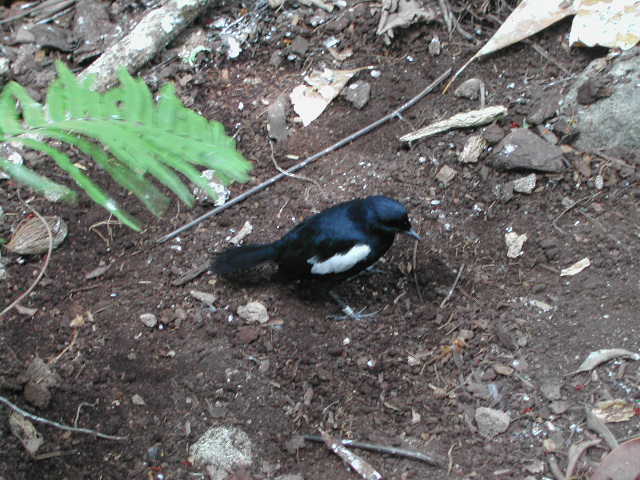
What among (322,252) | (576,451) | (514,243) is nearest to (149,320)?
(322,252)

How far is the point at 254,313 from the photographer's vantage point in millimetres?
3535

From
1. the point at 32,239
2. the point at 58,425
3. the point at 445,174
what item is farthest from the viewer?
the point at 445,174

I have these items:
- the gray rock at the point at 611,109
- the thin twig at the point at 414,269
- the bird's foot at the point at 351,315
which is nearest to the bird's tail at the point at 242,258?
the bird's foot at the point at 351,315

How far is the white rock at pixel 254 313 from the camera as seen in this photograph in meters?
3.52

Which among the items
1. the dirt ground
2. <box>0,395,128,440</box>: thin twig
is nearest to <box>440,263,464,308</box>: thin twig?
the dirt ground

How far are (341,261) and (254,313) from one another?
530 millimetres

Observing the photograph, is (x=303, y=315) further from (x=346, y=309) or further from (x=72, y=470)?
(x=72, y=470)

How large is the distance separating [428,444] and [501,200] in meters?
1.48

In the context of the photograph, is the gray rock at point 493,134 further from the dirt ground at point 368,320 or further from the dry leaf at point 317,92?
the dry leaf at point 317,92

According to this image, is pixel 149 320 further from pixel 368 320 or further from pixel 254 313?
pixel 368 320

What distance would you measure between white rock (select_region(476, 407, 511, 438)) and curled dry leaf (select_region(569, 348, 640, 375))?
1.23ft

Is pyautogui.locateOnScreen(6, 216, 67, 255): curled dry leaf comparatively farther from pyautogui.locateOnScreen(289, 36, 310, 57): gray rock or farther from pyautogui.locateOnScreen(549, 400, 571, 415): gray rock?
pyautogui.locateOnScreen(549, 400, 571, 415): gray rock

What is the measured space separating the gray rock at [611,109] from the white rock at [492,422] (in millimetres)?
→ 1697

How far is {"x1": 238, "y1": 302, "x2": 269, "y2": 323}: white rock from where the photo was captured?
11.6 feet
